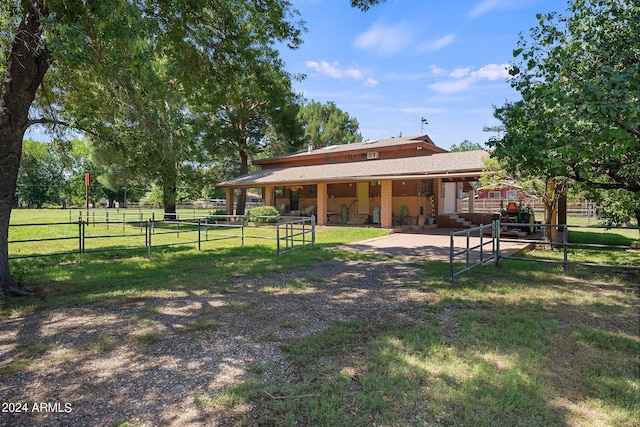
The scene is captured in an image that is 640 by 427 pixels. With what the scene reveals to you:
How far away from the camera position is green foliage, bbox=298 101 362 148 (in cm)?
4281

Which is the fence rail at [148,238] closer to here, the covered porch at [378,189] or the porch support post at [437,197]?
the covered porch at [378,189]

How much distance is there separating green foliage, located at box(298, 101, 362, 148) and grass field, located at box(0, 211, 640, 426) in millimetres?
37293

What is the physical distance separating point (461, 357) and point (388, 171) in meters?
14.1

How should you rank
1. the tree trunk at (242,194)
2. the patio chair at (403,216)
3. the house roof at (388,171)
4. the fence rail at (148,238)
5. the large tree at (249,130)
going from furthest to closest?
the tree trunk at (242,194) < the large tree at (249,130) < the patio chair at (403,216) < the house roof at (388,171) < the fence rail at (148,238)

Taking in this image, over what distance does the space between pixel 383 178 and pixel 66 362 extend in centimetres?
1458

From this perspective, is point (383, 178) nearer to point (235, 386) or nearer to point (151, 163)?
point (151, 163)

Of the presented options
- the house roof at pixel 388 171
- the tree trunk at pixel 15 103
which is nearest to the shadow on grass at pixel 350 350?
the tree trunk at pixel 15 103

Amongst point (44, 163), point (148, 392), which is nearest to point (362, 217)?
point (148, 392)

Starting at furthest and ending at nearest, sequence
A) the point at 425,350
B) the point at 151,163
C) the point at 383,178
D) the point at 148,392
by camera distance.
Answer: the point at 383,178
the point at 151,163
the point at 425,350
the point at 148,392

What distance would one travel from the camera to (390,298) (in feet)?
18.7

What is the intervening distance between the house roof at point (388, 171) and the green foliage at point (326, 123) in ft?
68.0

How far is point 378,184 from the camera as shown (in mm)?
19266

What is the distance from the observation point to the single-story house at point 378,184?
1659 cm

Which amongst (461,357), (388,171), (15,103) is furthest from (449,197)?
(15,103)
